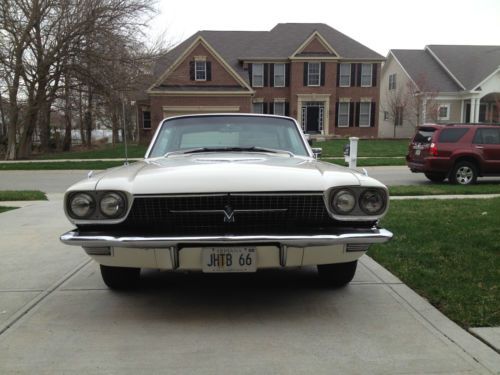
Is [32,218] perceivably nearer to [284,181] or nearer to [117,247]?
[117,247]

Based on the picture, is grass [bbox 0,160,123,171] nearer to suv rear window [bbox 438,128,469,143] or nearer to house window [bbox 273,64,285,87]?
suv rear window [bbox 438,128,469,143]

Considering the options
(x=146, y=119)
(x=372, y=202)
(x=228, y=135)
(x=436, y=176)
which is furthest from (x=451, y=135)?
(x=146, y=119)

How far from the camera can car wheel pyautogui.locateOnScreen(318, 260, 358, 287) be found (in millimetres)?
4250

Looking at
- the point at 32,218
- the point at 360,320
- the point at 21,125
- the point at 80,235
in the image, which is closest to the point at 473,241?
the point at 360,320

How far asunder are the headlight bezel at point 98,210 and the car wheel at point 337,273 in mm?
1791

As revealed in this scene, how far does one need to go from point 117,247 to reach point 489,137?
38.5ft

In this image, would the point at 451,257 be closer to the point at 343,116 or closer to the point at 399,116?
the point at 343,116

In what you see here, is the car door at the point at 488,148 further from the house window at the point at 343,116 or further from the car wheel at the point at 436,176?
the house window at the point at 343,116

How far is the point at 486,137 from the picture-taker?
12578mm

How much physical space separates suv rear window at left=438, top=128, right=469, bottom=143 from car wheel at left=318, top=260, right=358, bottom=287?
363 inches

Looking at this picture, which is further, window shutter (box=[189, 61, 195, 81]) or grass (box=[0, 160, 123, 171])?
window shutter (box=[189, 61, 195, 81])

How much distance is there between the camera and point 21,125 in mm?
25859

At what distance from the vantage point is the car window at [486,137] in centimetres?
1255

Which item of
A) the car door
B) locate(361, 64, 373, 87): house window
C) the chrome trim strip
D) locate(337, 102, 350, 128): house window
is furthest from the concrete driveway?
locate(361, 64, 373, 87): house window
